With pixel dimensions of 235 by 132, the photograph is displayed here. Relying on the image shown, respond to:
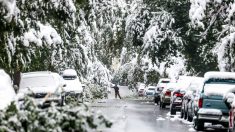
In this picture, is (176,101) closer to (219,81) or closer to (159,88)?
(219,81)

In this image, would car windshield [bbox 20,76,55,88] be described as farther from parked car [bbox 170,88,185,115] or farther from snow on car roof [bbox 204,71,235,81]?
parked car [bbox 170,88,185,115]

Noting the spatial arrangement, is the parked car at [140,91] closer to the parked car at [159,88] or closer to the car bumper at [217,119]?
the parked car at [159,88]

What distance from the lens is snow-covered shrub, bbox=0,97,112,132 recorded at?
772 cm

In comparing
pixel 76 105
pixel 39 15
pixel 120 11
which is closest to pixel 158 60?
pixel 120 11

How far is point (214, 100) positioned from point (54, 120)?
36.2 feet

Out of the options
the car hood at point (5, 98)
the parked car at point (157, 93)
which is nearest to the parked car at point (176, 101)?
the parked car at point (157, 93)

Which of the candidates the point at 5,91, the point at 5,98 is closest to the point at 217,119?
the point at 5,91

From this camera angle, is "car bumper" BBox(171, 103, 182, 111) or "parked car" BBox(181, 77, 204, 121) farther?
"car bumper" BBox(171, 103, 182, 111)

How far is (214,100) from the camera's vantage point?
1814 cm

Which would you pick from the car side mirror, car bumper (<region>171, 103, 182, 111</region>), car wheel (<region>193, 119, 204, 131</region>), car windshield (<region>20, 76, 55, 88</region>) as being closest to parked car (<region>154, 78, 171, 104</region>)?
car bumper (<region>171, 103, 182, 111</region>)

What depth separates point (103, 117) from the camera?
775 cm

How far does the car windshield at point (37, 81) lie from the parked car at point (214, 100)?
20.4 feet

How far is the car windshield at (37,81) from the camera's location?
2213 cm

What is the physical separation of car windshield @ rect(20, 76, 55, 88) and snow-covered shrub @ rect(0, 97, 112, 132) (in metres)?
14.2
